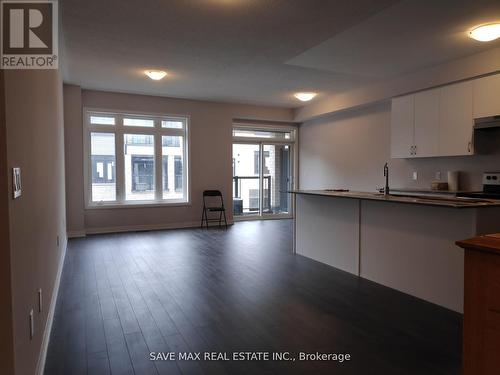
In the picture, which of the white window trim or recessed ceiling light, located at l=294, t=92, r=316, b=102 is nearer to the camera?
the white window trim

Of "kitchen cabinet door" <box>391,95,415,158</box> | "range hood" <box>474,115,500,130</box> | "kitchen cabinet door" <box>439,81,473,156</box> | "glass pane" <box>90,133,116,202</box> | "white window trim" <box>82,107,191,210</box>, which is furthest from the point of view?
"glass pane" <box>90,133,116,202</box>

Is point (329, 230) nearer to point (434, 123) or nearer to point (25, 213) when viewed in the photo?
point (434, 123)

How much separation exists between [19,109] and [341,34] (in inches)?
132

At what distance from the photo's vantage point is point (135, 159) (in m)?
6.98

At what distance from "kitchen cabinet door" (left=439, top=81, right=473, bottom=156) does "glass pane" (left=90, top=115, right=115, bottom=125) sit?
577cm

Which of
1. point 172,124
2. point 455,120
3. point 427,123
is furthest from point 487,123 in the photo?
point 172,124

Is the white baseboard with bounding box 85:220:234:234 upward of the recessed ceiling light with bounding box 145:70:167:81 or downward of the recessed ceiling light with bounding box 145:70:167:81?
downward

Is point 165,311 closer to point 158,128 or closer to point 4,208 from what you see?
point 4,208

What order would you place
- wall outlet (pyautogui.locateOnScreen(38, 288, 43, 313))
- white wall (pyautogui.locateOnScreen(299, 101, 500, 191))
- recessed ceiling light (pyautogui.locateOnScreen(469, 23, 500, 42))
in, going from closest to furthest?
wall outlet (pyautogui.locateOnScreen(38, 288, 43, 313))
recessed ceiling light (pyautogui.locateOnScreen(469, 23, 500, 42))
white wall (pyautogui.locateOnScreen(299, 101, 500, 191))

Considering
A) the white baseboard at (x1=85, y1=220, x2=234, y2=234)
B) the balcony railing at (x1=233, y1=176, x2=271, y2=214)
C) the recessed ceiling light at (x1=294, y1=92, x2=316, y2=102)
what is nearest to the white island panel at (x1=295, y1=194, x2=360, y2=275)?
the recessed ceiling light at (x1=294, y1=92, x2=316, y2=102)

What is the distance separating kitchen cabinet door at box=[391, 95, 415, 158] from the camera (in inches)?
214

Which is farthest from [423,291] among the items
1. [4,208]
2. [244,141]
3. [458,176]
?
[244,141]

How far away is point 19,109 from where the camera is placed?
158 cm

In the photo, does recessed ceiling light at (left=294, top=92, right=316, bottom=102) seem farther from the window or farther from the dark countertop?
the dark countertop
